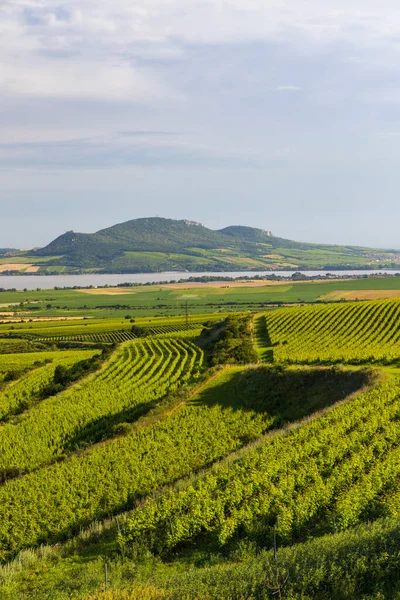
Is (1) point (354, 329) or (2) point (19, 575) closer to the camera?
(2) point (19, 575)

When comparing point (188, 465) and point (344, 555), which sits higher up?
point (344, 555)

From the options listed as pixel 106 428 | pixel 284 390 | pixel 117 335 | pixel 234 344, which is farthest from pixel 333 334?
pixel 117 335

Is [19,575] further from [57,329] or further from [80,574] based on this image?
[57,329]

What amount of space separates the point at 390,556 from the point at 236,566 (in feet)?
17.9

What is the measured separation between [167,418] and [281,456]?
1975 centimetres

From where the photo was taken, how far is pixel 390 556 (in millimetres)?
18266

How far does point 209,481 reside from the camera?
2888 cm

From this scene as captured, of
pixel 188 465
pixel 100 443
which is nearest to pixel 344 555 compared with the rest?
pixel 188 465

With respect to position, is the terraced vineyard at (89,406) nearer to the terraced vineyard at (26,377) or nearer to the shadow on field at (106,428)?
the shadow on field at (106,428)

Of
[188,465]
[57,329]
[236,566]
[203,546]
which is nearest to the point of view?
[236,566]

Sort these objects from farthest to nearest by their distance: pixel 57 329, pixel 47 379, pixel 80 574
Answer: pixel 57 329 < pixel 47 379 < pixel 80 574

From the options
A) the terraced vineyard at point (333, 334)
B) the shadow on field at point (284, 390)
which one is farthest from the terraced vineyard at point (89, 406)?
the terraced vineyard at point (333, 334)

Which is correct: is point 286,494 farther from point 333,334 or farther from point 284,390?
point 333,334

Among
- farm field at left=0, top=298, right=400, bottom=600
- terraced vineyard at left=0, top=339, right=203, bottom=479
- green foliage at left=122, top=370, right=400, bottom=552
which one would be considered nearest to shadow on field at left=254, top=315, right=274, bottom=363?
farm field at left=0, top=298, right=400, bottom=600
